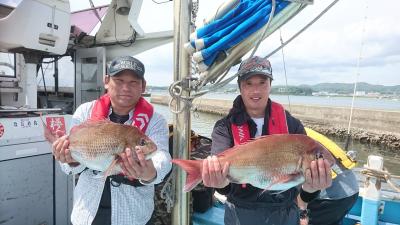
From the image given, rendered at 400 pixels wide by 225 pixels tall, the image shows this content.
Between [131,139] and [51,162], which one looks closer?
[131,139]

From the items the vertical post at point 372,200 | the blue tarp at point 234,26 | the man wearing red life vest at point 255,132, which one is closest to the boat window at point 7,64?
the blue tarp at point 234,26

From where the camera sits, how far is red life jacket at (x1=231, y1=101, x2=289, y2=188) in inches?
97.4

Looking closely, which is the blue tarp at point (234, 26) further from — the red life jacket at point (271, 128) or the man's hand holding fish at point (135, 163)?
the man's hand holding fish at point (135, 163)

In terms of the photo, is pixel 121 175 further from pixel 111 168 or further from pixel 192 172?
pixel 192 172

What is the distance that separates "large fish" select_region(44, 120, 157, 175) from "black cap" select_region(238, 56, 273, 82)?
0.87 m

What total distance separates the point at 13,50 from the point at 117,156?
308 centimetres

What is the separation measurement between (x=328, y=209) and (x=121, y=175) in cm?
247

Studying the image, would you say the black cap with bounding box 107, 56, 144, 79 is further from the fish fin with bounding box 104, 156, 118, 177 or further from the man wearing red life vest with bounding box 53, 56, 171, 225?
the fish fin with bounding box 104, 156, 118, 177

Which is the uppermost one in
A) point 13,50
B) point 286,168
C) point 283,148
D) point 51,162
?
point 13,50

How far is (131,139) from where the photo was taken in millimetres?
2275

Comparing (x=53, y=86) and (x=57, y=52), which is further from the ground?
(x=57, y=52)

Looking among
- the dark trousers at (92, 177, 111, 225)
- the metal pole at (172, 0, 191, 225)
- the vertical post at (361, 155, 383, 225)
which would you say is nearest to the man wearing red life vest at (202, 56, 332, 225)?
the metal pole at (172, 0, 191, 225)

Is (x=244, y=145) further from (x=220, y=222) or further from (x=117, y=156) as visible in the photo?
(x=220, y=222)

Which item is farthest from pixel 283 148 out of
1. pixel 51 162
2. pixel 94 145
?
pixel 51 162
